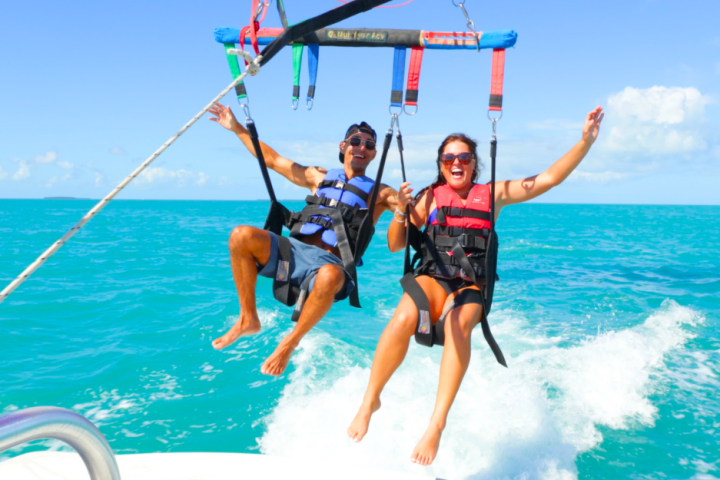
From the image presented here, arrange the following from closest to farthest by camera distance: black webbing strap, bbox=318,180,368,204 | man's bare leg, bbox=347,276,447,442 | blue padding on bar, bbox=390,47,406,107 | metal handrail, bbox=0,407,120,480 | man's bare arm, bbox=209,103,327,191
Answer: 1. metal handrail, bbox=0,407,120,480
2. man's bare leg, bbox=347,276,447,442
3. blue padding on bar, bbox=390,47,406,107
4. black webbing strap, bbox=318,180,368,204
5. man's bare arm, bbox=209,103,327,191

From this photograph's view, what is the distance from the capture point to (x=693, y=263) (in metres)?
18.2

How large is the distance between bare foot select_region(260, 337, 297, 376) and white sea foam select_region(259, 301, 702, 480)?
2716 millimetres

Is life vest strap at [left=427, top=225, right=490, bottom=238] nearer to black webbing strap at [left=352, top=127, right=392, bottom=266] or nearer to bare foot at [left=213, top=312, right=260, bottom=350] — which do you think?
black webbing strap at [left=352, top=127, right=392, bottom=266]

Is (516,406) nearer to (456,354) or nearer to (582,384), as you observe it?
(582,384)

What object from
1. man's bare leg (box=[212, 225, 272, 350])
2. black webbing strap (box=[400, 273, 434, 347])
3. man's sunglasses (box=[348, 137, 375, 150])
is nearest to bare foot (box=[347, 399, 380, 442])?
black webbing strap (box=[400, 273, 434, 347])

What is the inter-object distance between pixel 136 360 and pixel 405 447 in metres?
4.52

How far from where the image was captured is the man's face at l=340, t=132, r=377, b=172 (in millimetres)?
3959

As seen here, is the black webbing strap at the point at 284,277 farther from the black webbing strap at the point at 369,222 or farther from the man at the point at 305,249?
the black webbing strap at the point at 369,222

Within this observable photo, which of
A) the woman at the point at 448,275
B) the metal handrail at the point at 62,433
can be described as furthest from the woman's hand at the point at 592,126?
the metal handrail at the point at 62,433

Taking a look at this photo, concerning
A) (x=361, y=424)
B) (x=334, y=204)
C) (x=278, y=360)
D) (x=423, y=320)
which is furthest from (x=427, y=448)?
(x=334, y=204)

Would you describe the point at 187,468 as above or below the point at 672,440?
above

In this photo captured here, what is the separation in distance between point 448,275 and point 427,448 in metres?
1.15

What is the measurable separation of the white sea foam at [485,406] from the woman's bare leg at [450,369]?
265 cm

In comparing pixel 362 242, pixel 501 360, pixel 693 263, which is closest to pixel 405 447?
pixel 501 360
